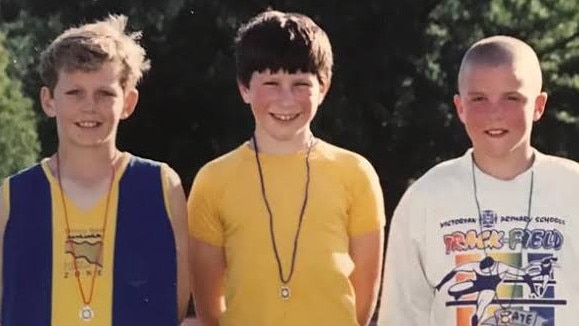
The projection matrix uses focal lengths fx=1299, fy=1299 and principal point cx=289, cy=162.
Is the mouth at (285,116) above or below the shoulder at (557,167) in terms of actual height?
above

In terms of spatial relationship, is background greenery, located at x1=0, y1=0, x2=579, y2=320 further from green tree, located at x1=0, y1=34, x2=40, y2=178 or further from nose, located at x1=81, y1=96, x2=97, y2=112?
nose, located at x1=81, y1=96, x2=97, y2=112

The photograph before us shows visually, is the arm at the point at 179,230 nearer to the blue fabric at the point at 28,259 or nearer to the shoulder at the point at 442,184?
the blue fabric at the point at 28,259

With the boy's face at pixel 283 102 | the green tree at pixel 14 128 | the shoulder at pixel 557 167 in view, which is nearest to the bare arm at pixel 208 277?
the boy's face at pixel 283 102

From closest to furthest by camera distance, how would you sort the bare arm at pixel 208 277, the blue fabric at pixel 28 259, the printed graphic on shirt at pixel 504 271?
the printed graphic on shirt at pixel 504 271 < the blue fabric at pixel 28 259 < the bare arm at pixel 208 277

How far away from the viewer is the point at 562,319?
404 centimetres

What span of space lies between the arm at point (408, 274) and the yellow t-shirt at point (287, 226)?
149mm

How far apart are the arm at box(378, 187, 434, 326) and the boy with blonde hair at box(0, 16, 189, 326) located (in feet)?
2.23

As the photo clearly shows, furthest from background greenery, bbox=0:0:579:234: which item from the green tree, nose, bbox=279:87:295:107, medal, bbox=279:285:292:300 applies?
medal, bbox=279:285:292:300

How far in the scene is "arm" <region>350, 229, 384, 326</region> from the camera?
4348 millimetres

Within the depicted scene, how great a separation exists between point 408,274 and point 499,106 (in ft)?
2.00

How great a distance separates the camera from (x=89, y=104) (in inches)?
166

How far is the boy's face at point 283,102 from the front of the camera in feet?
14.1

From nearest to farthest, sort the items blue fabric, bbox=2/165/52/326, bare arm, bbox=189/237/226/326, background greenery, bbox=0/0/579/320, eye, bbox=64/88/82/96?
blue fabric, bbox=2/165/52/326 → eye, bbox=64/88/82/96 → bare arm, bbox=189/237/226/326 → background greenery, bbox=0/0/579/320

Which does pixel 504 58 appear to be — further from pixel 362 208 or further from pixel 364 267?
pixel 364 267
